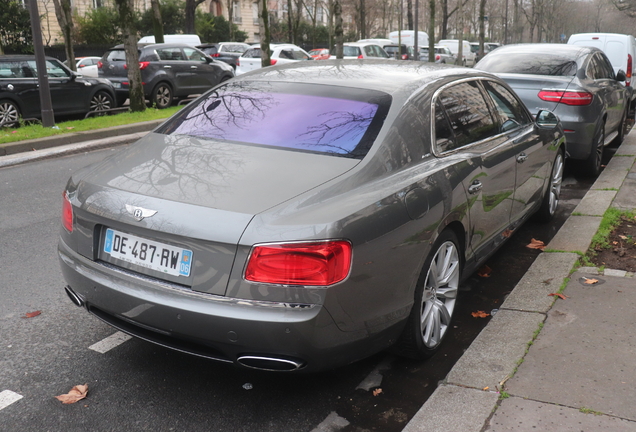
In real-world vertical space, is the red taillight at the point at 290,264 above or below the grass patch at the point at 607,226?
above

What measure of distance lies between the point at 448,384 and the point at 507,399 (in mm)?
309

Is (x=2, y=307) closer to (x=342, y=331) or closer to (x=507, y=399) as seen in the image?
(x=342, y=331)

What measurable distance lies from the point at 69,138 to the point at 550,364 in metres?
10.2

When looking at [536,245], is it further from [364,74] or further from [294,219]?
[294,219]

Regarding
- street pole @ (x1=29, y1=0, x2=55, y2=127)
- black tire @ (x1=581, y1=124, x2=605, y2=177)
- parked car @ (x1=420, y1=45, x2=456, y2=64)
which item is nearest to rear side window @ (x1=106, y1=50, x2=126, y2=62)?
street pole @ (x1=29, y1=0, x2=55, y2=127)

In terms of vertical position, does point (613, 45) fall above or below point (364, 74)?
below

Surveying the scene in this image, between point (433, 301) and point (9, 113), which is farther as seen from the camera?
point (9, 113)

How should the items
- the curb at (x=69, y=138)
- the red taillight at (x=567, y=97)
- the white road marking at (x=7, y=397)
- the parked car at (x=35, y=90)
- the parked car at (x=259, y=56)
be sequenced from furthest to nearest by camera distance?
the parked car at (x=259, y=56) → the parked car at (x=35, y=90) → the curb at (x=69, y=138) → the red taillight at (x=567, y=97) → the white road marking at (x=7, y=397)

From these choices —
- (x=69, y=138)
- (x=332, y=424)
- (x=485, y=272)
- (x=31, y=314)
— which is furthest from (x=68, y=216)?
(x=69, y=138)

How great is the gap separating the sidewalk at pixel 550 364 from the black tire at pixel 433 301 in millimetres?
212

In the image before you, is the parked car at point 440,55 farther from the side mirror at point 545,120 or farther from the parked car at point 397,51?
the side mirror at point 545,120

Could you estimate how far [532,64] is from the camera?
9.02 meters

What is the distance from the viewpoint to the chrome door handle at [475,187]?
13.3 feet

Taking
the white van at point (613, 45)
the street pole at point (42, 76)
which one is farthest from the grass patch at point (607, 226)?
the white van at point (613, 45)
